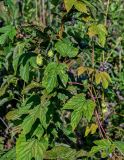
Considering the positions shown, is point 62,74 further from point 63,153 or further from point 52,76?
point 63,153

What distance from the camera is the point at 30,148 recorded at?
2.43 meters

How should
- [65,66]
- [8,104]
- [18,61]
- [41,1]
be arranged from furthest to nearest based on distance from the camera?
[41,1]
[8,104]
[18,61]
[65,66]

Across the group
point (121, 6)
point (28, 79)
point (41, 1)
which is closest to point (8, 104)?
point (28, 79)

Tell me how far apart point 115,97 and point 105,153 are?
5.02 feet

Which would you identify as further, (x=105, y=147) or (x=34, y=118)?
(x=34, y=118)

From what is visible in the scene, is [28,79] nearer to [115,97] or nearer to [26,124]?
[26,124]

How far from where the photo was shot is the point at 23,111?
2.46 m

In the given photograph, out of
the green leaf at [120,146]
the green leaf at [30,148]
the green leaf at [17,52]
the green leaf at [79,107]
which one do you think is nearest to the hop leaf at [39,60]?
the green leaf at [17,52]

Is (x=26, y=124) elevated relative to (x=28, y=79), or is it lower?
lower

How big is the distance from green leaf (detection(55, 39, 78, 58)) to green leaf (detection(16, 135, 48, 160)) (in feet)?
1.48

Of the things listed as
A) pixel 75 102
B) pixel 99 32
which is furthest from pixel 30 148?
pixel 99 32

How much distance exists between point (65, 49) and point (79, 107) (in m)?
0.27

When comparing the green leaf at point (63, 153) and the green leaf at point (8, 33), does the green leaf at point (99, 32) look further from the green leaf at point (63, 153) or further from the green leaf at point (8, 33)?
the green leaf at point (63, 153)

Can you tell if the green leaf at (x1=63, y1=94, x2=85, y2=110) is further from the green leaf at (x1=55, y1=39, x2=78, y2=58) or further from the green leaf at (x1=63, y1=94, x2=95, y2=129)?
the green leaf at (x1=55, y1=39, x2=78, y2=58)
